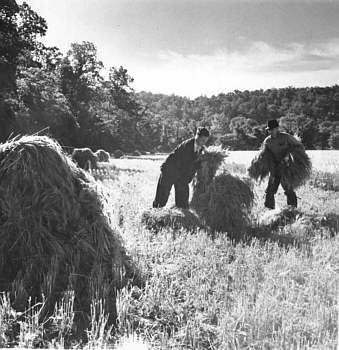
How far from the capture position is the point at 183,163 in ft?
22.1

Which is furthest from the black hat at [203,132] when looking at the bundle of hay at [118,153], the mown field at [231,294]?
the bundle of hay at [118,153]

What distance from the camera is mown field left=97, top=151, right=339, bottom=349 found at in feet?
8.00

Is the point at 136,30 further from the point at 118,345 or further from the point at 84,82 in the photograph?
the point at 84,82

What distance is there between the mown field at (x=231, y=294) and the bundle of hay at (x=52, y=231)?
389 millimetres

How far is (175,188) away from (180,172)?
343 mm

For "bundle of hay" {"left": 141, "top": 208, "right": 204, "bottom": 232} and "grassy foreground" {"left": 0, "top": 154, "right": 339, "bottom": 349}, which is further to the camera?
"bundle of hay" {"left": 141, "top": 208, "right": 204, "bottom": 232}

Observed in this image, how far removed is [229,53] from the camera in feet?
16.3

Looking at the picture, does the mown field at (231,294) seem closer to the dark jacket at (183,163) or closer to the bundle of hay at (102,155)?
the dark jacket at (183,163)

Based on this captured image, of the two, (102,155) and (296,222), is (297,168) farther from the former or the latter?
(102,155)

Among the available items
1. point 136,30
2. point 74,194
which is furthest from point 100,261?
point 136,30

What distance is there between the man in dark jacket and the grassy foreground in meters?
2.02

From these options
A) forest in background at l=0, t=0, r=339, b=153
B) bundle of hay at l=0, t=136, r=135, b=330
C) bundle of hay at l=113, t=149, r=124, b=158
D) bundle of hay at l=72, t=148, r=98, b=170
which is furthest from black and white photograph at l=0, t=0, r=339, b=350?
bundle of hay at l=113, t=149, r=124, b=158

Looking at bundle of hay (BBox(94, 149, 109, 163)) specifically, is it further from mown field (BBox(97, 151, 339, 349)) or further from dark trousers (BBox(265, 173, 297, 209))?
mown field (BBox(97, 151, 339, 349))

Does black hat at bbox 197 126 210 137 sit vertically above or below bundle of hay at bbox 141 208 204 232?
above
